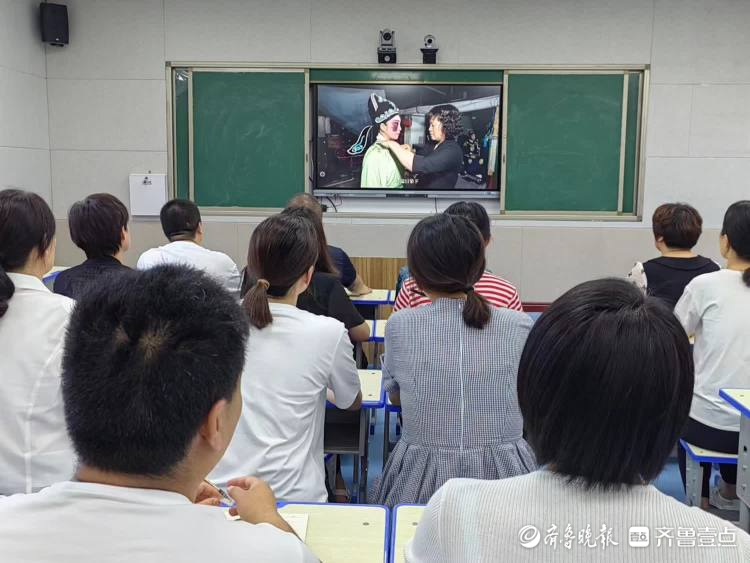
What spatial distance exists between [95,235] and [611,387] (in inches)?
93.8

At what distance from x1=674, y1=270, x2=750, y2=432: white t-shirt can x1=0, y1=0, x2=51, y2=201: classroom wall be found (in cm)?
495

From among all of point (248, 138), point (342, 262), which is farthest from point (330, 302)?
point (248, 138)

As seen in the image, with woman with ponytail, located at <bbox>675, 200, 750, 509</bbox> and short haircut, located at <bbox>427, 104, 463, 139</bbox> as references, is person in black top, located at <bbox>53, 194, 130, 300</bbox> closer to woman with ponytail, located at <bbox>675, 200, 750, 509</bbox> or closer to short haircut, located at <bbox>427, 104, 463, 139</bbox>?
woman with ponytail, located at <bbox>675, 200, 750, 509</bbox>

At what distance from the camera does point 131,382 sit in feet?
2.76

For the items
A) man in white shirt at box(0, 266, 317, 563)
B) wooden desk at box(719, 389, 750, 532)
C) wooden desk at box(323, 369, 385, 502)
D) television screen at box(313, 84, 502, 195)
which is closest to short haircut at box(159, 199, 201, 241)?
wooden desk at box(323, 369, 385, 502)

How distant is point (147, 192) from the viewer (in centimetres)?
603

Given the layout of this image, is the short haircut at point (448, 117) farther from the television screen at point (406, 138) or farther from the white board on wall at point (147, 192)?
the white board on wall at point (147, 192)

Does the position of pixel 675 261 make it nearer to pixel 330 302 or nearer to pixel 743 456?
pixel 743 456

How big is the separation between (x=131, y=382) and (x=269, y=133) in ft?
17.6

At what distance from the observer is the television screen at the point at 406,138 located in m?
5.89

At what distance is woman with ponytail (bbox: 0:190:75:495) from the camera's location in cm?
173

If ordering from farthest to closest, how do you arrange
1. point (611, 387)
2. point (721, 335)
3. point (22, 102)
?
point (22, 102), point (721, 335), point (611, 387)

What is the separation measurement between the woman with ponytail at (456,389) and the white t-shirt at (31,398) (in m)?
0.91

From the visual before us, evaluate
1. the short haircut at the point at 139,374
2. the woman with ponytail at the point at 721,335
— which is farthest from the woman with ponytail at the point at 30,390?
the woman with ponytail at the point at 721,335
